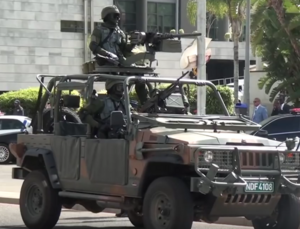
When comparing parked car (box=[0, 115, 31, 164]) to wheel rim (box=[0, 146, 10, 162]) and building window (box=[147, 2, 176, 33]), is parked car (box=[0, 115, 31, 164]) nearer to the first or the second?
wheel rim (box=[0, 146, 10, 162])

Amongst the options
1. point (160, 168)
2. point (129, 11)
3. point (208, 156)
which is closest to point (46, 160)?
point (160, 168)

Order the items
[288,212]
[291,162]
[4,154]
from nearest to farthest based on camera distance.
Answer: [291,162], [288,212], [4,154]

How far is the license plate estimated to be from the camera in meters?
9.54

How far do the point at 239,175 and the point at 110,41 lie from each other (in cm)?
350

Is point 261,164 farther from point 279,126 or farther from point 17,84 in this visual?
point 17,84

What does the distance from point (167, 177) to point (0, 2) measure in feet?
128

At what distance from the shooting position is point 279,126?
67.3 ft

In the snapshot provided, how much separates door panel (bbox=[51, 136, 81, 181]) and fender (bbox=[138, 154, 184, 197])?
1279mm

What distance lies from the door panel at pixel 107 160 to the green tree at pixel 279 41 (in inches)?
721

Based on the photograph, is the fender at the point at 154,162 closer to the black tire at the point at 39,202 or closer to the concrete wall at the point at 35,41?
the black tire at the point at 39,202

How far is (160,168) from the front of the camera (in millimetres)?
10023

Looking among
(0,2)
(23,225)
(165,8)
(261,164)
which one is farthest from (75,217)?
(165,8)

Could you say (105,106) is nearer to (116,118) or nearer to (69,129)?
(69,129)

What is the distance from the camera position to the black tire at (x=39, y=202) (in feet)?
37.7
